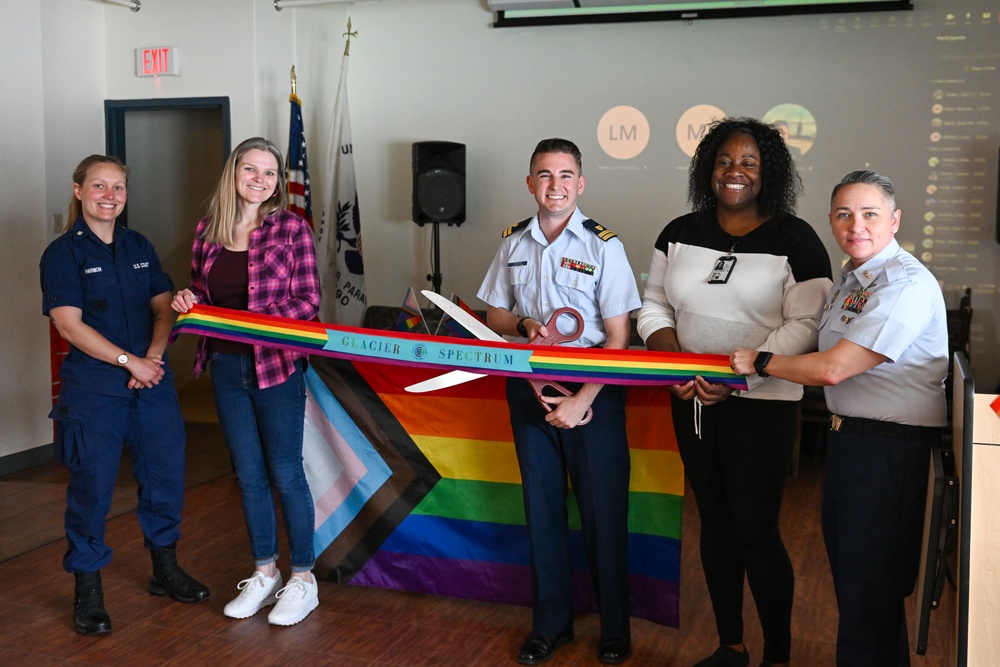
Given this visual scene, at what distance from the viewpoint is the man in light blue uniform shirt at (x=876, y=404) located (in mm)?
2047

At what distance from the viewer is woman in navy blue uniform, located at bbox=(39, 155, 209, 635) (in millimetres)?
3002

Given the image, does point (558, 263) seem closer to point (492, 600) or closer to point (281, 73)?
point (492, 600)

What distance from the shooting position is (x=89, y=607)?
121 inches

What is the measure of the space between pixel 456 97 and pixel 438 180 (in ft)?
2.33

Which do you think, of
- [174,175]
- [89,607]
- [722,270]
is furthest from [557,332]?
[174,175]

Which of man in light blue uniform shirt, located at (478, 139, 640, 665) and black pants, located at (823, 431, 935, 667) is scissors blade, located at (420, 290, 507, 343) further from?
black pants, located at (823, 431, 935, 667)

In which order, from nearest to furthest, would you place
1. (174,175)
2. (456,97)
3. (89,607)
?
(89,607) < (456,97) < (174,175)

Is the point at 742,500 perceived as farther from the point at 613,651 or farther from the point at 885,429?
the point at 613,651

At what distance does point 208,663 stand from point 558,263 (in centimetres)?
162

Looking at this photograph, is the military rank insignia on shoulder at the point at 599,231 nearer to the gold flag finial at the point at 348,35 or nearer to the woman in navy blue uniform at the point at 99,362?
the woman in navy blue uniform at the point at 99,362

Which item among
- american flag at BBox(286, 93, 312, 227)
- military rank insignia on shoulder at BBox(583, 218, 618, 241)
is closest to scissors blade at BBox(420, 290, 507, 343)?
military rank insignia on shoulder at BBox(583, 218, 618, 241)

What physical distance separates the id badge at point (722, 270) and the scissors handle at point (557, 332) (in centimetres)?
40

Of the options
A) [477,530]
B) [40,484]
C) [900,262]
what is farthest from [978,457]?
[40,484]

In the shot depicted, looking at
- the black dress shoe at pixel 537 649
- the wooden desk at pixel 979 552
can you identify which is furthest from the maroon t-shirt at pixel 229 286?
the wooden desk at pixel 979 552
